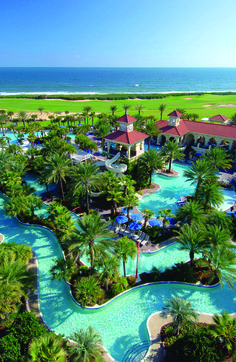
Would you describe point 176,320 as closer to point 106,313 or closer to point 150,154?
point 106,313

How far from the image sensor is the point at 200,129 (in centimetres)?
5334

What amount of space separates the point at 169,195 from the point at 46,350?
91.8 ft

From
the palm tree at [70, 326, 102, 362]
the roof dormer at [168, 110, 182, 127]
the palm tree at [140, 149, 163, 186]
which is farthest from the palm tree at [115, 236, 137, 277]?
the roof dormer at [168, 110, 182, 127]

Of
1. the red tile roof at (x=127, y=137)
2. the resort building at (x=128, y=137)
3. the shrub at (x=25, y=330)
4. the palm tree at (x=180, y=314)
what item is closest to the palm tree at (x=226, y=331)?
the palm tree at (x=180, y=314)

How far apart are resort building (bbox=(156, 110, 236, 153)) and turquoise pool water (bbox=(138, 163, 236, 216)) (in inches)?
566

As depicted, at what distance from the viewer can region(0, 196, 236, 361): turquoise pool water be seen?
17594 mm

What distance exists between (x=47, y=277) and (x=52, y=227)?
8.06 metres

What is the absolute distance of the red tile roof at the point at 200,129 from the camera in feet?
164

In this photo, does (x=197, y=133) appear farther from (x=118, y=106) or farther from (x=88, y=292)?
(x=118, y=106)

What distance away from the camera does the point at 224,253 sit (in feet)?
65.7

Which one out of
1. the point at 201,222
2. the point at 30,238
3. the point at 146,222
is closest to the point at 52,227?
the point at 30,238

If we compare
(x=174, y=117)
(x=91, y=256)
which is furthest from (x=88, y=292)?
(x=174, y=117)

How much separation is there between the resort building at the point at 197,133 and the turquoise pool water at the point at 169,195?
14.4 meters

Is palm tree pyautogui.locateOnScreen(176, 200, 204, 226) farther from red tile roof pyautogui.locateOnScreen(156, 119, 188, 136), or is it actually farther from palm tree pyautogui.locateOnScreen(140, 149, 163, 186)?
red tile roof pyautogui.locateOnScreen(156, 119, 188, 136)
